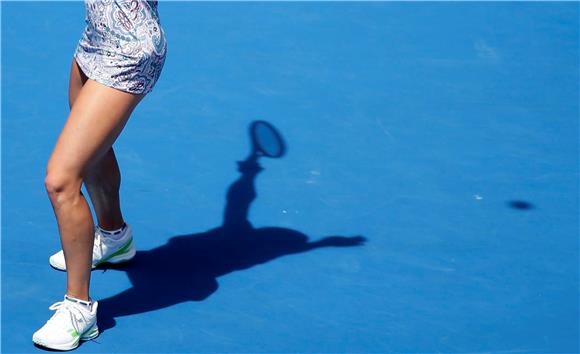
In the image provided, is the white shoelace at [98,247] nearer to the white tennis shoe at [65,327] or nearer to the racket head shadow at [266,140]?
the white tennis shoe at [65,327]

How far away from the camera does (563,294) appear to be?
494cm

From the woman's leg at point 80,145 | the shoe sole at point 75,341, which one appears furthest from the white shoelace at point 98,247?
the woman's leg at point 80,145

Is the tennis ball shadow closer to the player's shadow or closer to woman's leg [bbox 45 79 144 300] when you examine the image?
the player's shadow

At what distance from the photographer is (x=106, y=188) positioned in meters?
4.71

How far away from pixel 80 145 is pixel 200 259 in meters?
1.23

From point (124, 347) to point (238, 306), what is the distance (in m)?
0.60

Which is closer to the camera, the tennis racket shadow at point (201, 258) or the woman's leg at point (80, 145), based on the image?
the woman's leg at point (80, 145)

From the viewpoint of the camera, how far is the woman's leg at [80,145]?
4.04m

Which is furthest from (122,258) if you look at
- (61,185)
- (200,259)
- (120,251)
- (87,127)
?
(87,127)

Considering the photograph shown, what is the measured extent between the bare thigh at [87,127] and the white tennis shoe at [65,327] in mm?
596

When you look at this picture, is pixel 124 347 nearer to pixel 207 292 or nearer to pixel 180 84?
pixel 207 292

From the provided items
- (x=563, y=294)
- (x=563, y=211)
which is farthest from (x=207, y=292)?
(x=563, y=211)

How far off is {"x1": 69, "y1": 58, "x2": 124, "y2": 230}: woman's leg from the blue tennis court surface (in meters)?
0.26

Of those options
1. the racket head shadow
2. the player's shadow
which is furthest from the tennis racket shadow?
the racket head shadow
